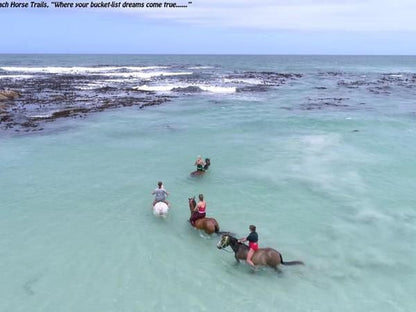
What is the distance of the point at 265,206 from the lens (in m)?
16.9

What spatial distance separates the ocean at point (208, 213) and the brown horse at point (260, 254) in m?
0.30

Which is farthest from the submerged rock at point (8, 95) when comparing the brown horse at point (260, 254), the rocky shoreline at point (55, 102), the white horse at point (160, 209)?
the brown horse at point (260, 254)

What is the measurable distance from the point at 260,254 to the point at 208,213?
4680 mm

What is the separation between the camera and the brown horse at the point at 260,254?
11938mm

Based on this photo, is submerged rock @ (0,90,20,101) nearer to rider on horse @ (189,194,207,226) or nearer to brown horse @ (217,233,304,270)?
rider on horse @ (189,194,207,226)

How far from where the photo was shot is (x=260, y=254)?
12.0 metres

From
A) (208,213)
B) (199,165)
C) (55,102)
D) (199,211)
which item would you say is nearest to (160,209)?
(199,211)

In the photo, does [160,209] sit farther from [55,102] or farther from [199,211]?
[55,102]

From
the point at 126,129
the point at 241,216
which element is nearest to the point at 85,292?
the point at 241,216

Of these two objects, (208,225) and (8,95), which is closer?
(208,225)

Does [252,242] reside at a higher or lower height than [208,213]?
higher

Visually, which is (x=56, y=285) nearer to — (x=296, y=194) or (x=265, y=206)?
(x=265, y=206)

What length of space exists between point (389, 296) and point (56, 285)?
9.76m

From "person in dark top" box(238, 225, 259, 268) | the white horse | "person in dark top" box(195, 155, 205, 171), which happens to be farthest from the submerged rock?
"person in dark top" box(238, 225, 259, 268)
